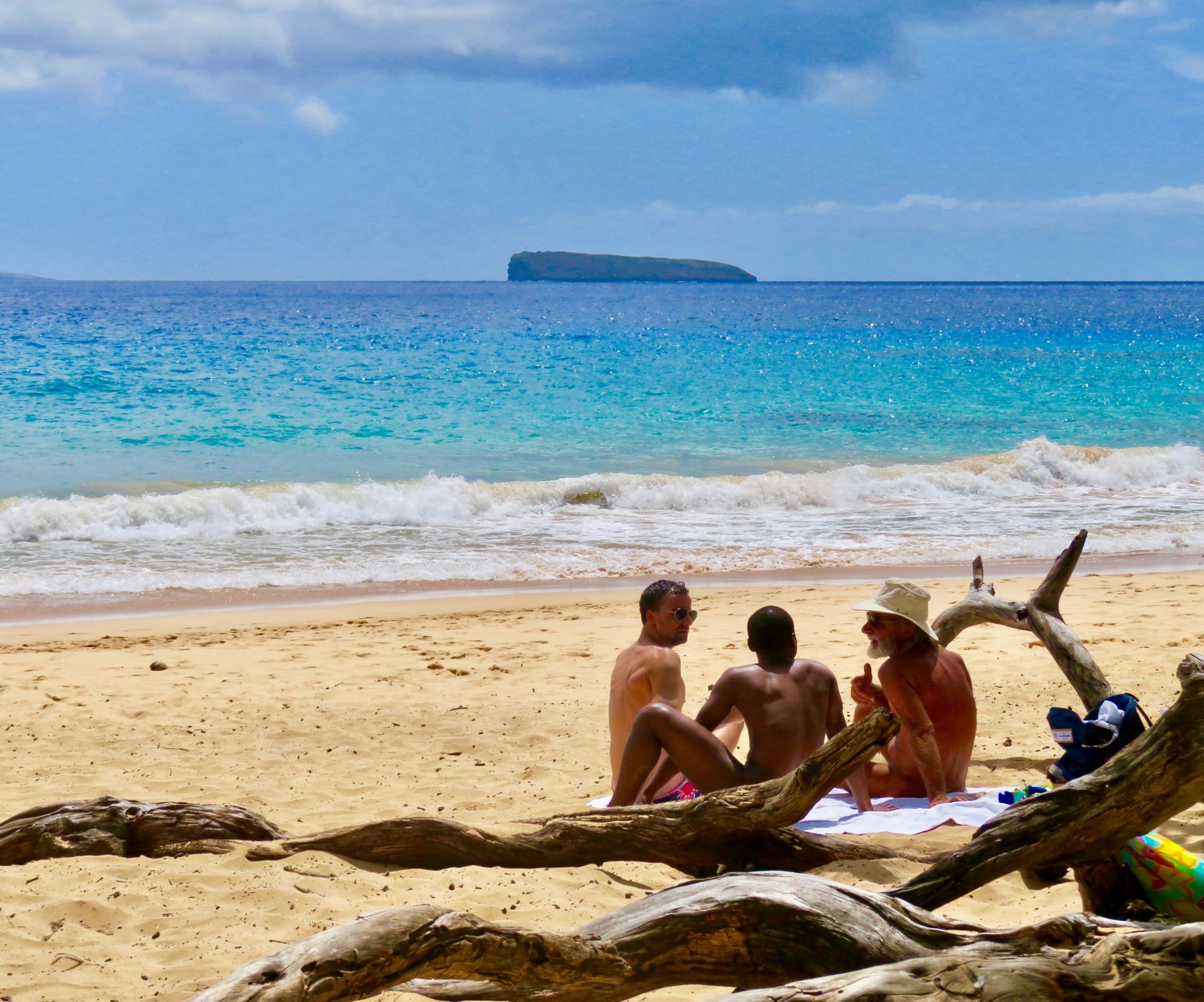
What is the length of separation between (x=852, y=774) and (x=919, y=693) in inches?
28.9

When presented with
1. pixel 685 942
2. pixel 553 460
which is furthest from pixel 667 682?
pixel 553 460

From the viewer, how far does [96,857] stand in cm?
436

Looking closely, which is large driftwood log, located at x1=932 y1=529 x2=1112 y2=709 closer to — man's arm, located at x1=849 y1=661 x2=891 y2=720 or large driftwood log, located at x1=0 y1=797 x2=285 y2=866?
man's arm, located at x1=849 y1=661 x2=891 y2=720

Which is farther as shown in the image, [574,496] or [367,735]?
[574,496]

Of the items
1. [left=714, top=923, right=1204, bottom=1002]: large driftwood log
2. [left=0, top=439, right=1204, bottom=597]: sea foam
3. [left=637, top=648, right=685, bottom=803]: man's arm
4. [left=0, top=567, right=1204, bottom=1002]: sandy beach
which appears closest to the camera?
[left=714, top=923, right=1204, bottom=1002]: large driftwood log

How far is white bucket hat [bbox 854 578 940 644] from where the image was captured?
4977 millimetres

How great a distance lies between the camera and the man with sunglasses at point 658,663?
5059 mm

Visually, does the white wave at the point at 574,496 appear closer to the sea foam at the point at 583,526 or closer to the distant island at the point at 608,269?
the sea foam at the point at 583,526

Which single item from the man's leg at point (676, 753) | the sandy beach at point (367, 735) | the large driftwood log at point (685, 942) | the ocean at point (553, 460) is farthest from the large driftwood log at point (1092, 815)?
the ocean at point (553, 460)

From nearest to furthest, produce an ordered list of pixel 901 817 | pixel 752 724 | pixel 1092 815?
1. pixel 1092 815
2. pixel 752 724
3. pixel 901 817

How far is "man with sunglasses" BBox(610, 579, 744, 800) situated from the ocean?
603 centimetres

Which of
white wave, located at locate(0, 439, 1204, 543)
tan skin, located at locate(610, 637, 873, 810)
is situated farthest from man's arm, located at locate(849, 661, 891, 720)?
white wave, located at locate(0, 439, 1204, 543)

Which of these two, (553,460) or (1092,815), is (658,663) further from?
(553,460)

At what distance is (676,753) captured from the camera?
4.41 meters
